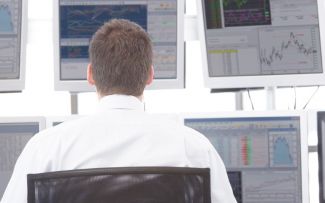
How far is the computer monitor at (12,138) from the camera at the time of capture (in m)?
1.83

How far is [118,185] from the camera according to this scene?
3.55 ft

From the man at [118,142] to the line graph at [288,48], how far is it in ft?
2.48

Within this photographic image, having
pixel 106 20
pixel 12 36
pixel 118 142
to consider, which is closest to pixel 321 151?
pixel 106 20

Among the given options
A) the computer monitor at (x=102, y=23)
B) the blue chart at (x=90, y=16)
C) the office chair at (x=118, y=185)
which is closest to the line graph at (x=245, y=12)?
the computer monitor at (x=102, y=23)

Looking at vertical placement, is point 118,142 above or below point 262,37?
below

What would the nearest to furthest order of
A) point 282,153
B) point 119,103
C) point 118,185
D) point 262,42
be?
point 118,185 → point 119,103 → point 282,153 → point 262,42

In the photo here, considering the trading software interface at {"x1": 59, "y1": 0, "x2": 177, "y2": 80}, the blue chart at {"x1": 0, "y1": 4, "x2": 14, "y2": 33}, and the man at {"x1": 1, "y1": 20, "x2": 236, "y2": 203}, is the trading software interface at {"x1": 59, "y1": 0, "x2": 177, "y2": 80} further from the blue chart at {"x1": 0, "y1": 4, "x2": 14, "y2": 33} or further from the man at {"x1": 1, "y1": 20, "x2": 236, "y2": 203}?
the man at {"x1": 1, "y1": 20, "x2": 236, "y2": 203}

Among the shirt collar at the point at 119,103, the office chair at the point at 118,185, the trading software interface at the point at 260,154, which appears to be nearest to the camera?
the office chair at the point at 118,185

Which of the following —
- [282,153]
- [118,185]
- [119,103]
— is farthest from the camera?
[282,153]

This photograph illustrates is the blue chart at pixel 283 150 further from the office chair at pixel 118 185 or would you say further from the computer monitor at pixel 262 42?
the office chair at pixel 118 185

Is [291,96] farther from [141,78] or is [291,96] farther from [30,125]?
[141,78]

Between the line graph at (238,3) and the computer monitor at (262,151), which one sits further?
the line graph at (238,3)

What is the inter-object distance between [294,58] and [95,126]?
97 centimetres

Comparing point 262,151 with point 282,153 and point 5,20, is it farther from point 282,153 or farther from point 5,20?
point 5,20
